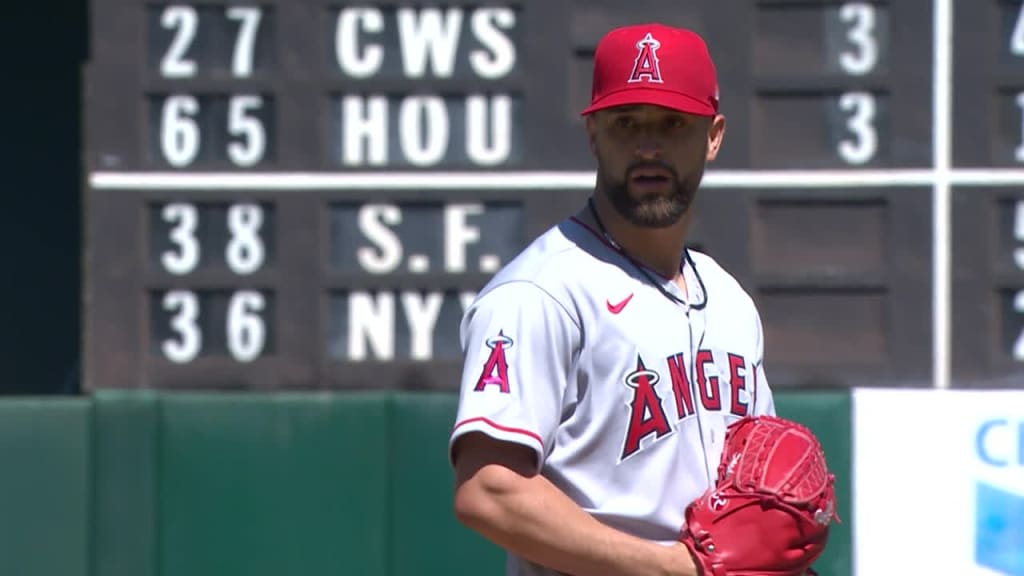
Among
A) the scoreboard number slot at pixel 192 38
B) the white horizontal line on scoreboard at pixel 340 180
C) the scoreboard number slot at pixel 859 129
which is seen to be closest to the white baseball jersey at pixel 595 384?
the white horizontal line on scoreboard at pixel 340 180

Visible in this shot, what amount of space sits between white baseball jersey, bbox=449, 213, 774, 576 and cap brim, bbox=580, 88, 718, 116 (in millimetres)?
182

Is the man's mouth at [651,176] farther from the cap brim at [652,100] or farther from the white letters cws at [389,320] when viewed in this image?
the white letters cws at [389,320]

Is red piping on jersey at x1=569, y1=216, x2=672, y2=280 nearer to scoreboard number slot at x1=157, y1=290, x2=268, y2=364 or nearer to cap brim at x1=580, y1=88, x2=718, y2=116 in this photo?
cap brim at x1=580, y1=88, x2=718, y2=116

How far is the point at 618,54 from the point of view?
2.20m

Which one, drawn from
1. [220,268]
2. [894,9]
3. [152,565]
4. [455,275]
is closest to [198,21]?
[220,268]

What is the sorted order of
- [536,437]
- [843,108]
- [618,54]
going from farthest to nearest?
[843,108], [618,54], [536,437]

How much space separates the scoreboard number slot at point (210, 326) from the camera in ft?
14.2

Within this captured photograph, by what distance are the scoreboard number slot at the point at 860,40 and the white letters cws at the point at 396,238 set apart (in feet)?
3.34

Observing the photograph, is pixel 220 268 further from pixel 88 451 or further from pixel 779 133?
pixel 779 133

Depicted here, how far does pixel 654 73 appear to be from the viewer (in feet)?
7.06

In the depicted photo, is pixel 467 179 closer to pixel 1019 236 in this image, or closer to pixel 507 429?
pixel 1019 236

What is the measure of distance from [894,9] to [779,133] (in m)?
0.43

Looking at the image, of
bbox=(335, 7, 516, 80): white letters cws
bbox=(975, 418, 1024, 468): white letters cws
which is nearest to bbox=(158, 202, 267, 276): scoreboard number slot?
bbox=(335, 7, 516, 80): white letters cws

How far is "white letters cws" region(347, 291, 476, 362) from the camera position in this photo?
170 inches
